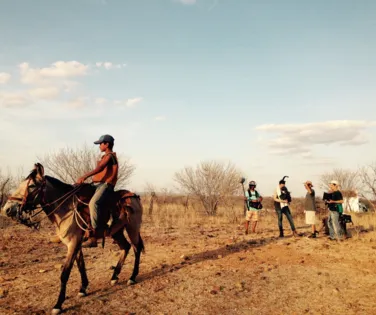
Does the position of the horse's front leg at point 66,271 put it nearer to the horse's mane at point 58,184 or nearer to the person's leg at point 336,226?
the horse's mane at point 58,184

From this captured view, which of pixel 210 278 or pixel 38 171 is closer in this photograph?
pixel 38 171

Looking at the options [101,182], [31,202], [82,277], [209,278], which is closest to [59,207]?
[31,202]

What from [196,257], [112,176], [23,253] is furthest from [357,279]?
→ [23,253]

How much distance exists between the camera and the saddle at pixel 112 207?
20.1 ft

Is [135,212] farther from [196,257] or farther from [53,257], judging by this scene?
[53,257]

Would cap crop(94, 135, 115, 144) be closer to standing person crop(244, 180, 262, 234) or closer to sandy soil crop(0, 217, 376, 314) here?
sandy soil crop(0, 217, 376, 314)

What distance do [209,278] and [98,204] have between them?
328 cm

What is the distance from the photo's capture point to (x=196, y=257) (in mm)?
9461

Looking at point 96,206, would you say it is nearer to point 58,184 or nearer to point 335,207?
point 58,184

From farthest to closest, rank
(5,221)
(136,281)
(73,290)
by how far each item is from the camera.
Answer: (5,221) → (136,281) → (73,290)

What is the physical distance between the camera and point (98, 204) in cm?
605

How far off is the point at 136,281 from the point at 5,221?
12.7 m

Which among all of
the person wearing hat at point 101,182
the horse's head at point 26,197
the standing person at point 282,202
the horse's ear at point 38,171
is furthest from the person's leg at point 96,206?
the standing person at point 282,202

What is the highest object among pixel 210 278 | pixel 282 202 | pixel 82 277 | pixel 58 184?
pixel 58 184
